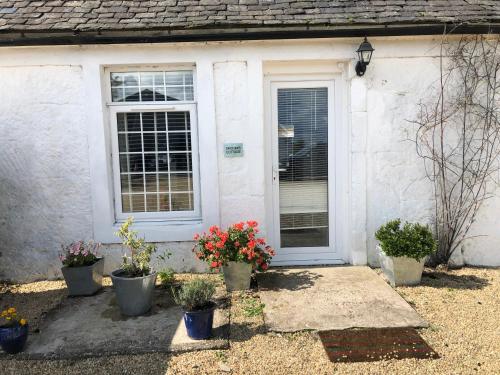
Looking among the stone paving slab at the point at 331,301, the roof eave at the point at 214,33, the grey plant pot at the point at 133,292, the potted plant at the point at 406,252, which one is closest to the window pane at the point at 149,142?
the roof eave at the point at 214,33

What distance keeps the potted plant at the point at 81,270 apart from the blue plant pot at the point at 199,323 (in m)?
1.92

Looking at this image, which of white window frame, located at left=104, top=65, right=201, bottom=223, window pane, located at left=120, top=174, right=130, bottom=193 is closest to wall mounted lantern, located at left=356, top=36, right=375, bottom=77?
white window frame, located at left=104, top=65, right=201, bottom=223

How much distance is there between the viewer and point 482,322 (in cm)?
442

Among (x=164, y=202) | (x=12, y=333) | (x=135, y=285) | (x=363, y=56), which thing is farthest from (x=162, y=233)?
(x=363, y=56)

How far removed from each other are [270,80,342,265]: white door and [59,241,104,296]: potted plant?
2.50 m

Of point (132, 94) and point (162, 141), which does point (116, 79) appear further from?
point (162, 141)

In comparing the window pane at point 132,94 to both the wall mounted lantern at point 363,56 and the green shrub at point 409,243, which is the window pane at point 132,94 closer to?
the wall mounted lantern at point 363,56

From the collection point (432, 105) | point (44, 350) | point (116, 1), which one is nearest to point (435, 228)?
point (432, 105)

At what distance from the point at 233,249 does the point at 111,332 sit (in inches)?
65.3

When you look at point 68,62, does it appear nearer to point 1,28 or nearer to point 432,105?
point 1,28

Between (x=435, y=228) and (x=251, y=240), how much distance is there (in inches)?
107

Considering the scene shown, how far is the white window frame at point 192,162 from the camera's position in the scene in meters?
6.01

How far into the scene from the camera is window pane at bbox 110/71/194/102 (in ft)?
19.7

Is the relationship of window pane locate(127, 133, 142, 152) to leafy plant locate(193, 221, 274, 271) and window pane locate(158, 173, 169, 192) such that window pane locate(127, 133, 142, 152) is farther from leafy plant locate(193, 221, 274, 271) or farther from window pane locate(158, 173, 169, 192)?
leafy plant locate(193, 221, 274, 271)
